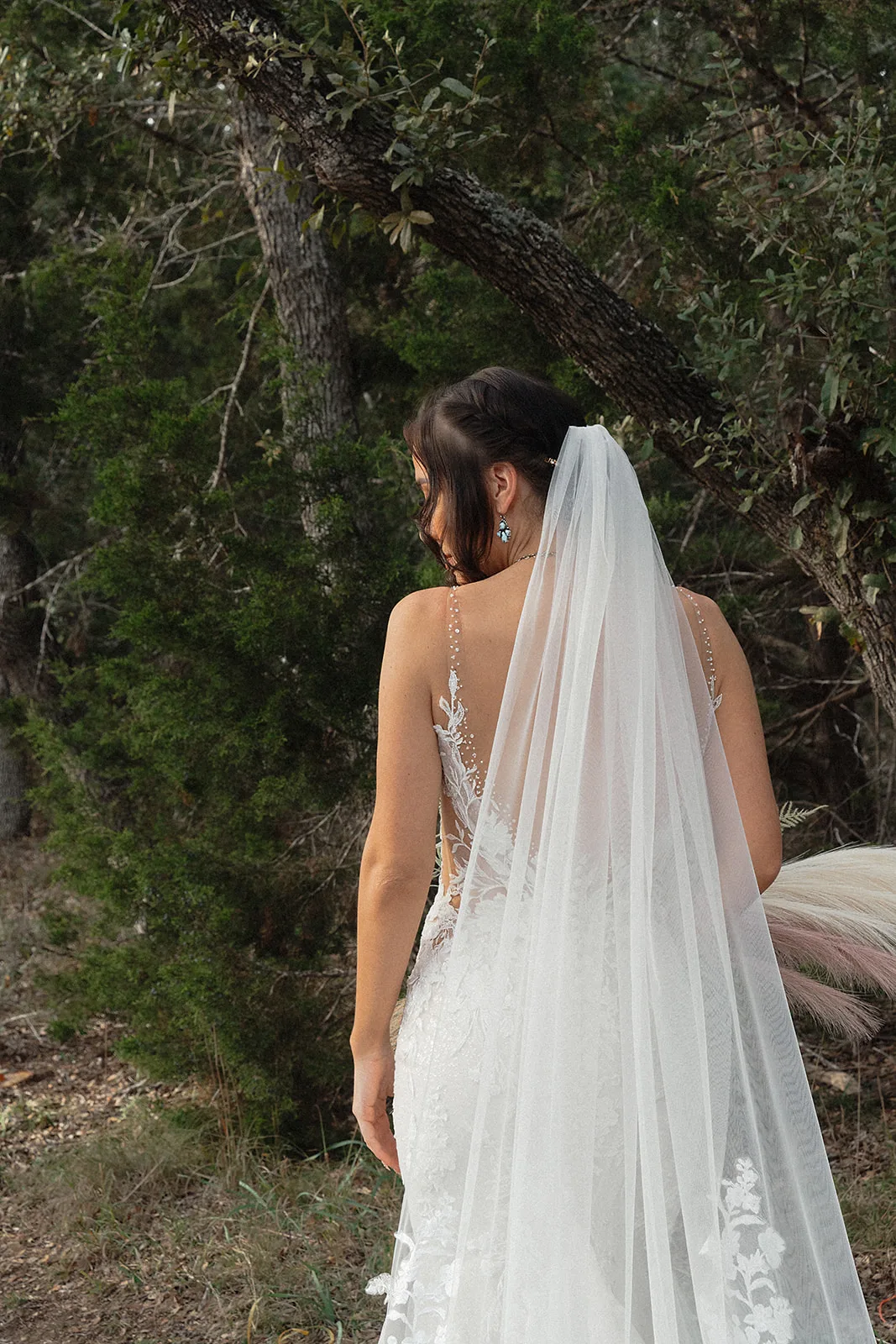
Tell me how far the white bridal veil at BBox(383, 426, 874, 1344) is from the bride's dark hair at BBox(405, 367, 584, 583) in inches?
2.5

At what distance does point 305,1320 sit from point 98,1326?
0.60 meters

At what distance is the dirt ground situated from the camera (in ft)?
10.7

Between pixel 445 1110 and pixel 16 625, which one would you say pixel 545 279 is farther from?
pixel 16 625

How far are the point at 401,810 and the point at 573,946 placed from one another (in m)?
0.35

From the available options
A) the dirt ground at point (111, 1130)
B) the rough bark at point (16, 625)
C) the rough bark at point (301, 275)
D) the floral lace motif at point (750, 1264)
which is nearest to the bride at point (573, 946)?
the floral lace motif at point (750, 1264)

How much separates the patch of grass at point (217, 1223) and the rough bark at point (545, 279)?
2.24 meters

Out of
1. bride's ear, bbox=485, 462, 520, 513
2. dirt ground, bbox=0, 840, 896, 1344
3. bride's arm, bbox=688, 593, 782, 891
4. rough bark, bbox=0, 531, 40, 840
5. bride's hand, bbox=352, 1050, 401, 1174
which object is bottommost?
dirt ground, bbox=0, 840, 896, 1344

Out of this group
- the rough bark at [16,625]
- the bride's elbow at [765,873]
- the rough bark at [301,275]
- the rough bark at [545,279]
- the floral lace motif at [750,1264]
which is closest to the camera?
the floral lace motif at [750,1264]

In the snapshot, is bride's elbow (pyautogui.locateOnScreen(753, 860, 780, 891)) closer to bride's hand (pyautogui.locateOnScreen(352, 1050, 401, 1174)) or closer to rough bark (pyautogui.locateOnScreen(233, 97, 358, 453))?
bride's hand (pyautogui.locateOnScreen(352, 1050, 401, 1174))

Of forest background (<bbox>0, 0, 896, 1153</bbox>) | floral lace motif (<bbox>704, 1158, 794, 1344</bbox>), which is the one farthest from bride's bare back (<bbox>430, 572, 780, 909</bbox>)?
forest background (<bbox>0, 0, 896, 1153</bbox>)

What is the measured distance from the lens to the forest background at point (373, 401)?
3326 mm

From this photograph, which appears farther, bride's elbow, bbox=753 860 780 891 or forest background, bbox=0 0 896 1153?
forest background, bbox=0 0 896 1153

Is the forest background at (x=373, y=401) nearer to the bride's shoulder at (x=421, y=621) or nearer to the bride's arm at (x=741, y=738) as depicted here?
the bride's arm at (x=741, y=738)

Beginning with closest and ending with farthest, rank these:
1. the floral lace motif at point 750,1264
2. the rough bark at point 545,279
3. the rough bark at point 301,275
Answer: the floral lace motif at point 750,1264 < the rough bark at point 545,279 < the rough bark at point 301,275
